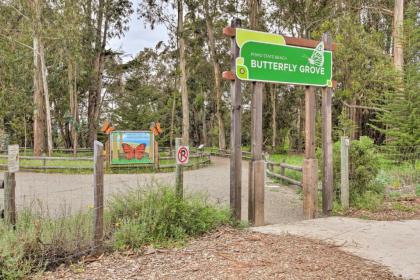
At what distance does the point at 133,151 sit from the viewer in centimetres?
1708

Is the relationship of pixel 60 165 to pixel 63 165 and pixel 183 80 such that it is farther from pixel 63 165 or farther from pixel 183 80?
pixel 183 80

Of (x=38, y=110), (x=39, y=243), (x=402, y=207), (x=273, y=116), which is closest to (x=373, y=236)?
(x=402, y=207)

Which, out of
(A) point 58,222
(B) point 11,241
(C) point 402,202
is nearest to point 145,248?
(A) point 58,222

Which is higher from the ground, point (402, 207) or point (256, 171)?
point (256, 171)

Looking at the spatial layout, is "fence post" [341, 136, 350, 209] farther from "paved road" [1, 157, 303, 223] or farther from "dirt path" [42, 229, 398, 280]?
"dirt path" [42, 229, 398, 280]

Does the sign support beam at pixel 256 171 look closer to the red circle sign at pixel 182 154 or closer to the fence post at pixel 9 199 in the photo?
the red circle sign at pixel 182 154

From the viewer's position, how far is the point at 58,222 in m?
4.72

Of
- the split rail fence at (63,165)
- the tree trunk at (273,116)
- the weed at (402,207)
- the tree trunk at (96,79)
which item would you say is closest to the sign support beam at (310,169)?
the weed at (402,207)

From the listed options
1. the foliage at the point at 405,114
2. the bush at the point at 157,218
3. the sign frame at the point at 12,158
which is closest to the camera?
the sign frame at the point at 12,158

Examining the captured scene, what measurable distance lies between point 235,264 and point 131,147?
13428 millimetres

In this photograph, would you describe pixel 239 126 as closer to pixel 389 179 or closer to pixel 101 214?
pixel 101 214

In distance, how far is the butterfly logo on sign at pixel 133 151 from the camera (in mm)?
16891

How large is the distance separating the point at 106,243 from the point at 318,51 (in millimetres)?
4655

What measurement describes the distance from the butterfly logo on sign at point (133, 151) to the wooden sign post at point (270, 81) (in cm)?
1110
